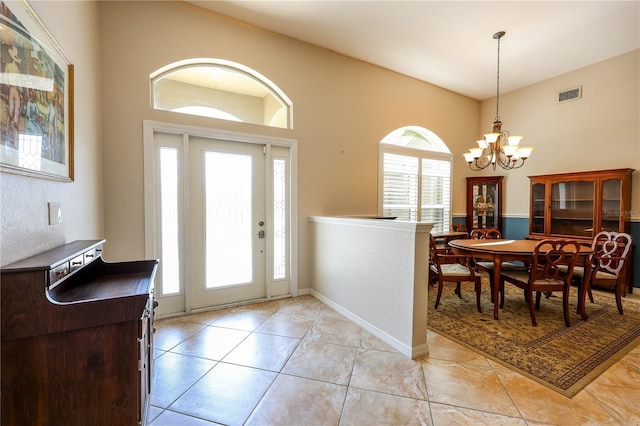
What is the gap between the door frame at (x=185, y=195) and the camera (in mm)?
2785

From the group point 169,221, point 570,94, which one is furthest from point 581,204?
point 169,221

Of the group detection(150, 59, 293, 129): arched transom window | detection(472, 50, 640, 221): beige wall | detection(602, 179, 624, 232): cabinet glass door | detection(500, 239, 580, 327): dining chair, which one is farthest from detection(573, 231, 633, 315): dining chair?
detection(150, 59, 293, 129): arched transom window

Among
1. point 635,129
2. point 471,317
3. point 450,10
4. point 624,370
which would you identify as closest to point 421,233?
point 471,317

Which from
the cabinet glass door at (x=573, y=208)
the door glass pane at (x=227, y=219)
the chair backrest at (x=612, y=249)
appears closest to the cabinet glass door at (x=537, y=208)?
the cabinet glass door at (x=573, y=208)

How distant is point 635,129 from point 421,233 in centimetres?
413

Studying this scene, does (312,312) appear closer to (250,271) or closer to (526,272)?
(250,271)

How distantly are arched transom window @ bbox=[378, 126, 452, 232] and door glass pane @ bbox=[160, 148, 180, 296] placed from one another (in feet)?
9.46

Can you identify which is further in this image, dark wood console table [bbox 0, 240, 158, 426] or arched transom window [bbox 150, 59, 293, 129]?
arched transom window [bbox 150, 59, 293, 129]

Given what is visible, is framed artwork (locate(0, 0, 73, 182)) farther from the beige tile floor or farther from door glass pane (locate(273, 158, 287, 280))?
door glass pane (locate(273, 158, 287, 280))

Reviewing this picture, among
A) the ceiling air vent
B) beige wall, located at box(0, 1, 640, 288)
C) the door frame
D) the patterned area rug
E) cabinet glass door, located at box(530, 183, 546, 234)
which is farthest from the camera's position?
cabinet glass door, located at box(530, 183, 546, 234)

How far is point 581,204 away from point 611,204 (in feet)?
1.07

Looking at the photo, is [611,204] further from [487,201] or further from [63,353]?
[63,353]

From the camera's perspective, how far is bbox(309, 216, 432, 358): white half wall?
87.8 inches

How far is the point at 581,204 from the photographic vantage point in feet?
13.7
